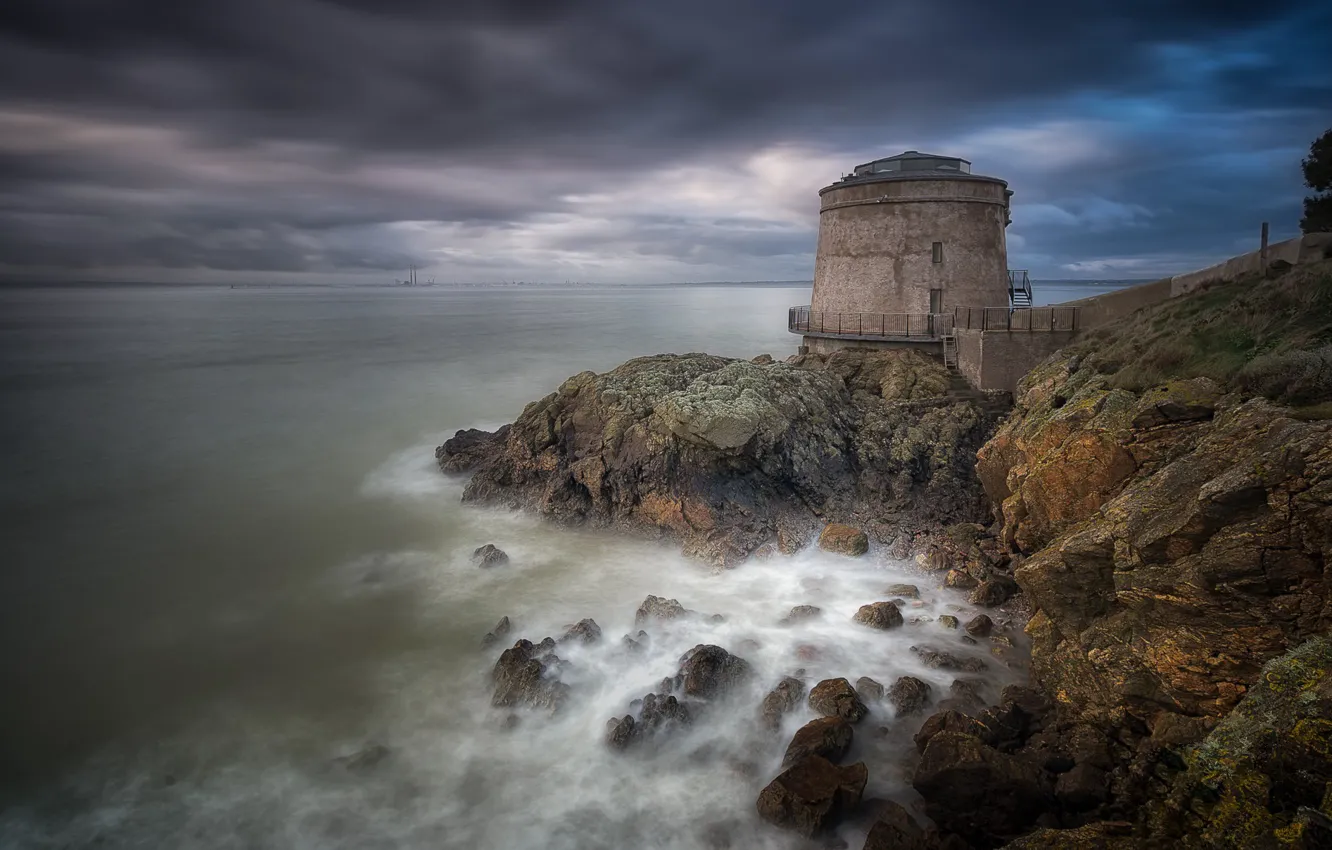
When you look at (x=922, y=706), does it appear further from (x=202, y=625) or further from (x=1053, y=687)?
(x=202, y=625)

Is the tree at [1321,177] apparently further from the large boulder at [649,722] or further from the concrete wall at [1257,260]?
the large boulder at [649,722]

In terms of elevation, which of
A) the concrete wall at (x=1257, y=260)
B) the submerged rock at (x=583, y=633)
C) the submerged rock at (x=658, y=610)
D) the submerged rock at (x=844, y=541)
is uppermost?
the concrete wall at (x=1257, y=260)

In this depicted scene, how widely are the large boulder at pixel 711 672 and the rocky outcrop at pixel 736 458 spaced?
3.78 meters

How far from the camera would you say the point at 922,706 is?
9.19m

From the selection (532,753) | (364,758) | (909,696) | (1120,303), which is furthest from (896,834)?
(1120,303)

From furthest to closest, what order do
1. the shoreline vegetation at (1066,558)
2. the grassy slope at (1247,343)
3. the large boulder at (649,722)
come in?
the large boulder at (649,722)
the grassy slope at (1247,343)
the shoreline vegetation at (1066,558)

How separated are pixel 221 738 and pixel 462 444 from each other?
1315 centimetres

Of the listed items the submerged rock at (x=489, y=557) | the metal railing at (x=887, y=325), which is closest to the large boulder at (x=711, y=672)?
the submerged rock at (x=489, y=557)

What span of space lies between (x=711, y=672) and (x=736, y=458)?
6.53 metres

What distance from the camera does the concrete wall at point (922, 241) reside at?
2192 centimetres

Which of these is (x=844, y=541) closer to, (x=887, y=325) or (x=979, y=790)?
(x=979, y=790)

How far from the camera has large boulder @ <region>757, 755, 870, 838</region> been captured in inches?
289

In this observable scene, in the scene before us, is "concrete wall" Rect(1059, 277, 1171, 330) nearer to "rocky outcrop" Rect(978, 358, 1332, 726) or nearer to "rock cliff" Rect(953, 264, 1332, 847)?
"rock cliff" Rect(953, 264, 1332, 847)

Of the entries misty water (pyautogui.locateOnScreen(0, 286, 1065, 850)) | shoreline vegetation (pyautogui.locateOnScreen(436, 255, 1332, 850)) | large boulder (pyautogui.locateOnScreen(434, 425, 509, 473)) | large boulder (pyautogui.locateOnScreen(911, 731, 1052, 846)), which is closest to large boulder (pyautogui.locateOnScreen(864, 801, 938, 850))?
shoreline vegetation (pyautogui.locateOnScreen(436, 255, 1332, 850))
